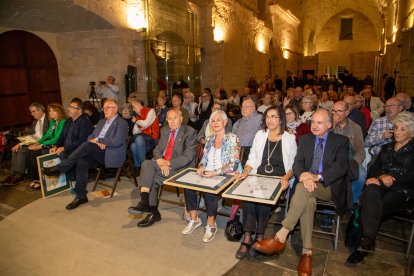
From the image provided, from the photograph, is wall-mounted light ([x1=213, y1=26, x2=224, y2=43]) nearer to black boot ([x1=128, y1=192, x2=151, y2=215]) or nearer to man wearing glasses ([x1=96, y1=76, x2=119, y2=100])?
man wearing glasses ([x1=96, y1=76, x2=119, y2=100])

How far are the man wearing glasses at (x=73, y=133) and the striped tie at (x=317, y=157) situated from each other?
10.5 feet

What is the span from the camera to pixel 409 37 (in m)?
8.94

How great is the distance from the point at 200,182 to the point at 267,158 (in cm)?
82

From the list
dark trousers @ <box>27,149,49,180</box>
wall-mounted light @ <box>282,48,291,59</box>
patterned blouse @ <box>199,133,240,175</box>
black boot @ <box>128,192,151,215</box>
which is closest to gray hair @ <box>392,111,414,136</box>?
patterned blouse @ <box>199,133,240,175</box>

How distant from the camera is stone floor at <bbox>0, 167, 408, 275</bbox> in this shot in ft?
8.55

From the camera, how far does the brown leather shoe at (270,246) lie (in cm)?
260

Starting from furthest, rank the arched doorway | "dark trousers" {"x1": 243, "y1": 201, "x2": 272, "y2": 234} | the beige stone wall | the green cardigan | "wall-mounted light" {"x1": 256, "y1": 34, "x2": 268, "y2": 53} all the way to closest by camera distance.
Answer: "wall-mounted light" {"x1": 256, "y1": 34, "x2": 268, "y2": 53} < the beige stone wall < the arched doorway < the green cardigan < "dark trousers" {"x1": 243, "y1": 201, "x2": 272, "y2": 234}

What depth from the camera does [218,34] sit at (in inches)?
457

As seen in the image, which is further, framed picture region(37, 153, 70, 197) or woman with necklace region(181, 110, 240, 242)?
framed picture region(37, 153, 70, 197)

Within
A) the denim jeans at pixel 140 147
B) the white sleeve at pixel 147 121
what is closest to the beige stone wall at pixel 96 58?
the white sleeve at pixel 147 121

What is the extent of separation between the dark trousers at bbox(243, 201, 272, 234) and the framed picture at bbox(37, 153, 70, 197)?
2.88 metres

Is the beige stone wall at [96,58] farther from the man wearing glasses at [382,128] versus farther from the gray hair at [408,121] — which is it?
the gray hair at [408,121]

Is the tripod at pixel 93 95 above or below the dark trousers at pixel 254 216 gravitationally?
above

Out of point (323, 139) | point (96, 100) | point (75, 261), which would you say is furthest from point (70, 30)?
point (323, 139)
